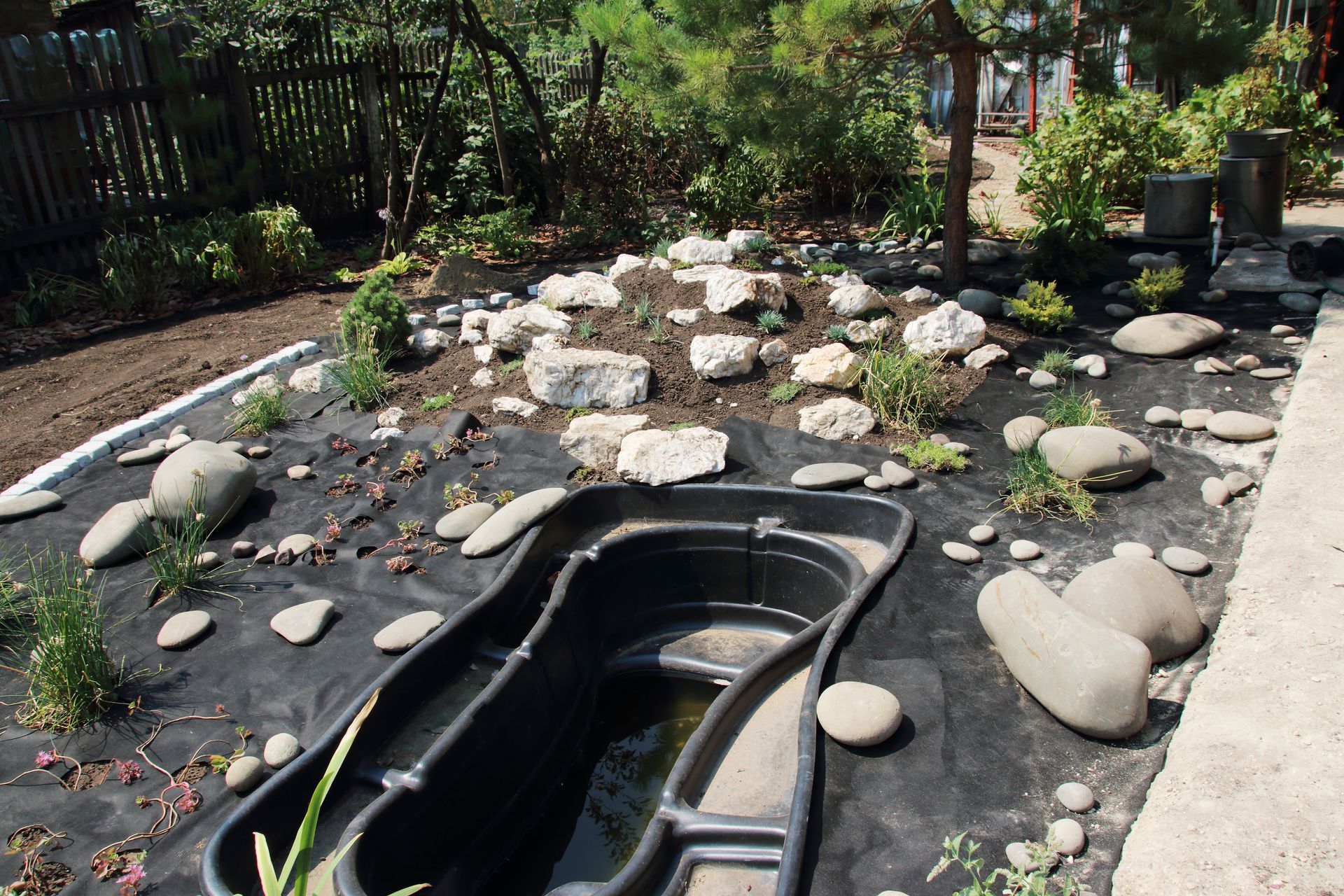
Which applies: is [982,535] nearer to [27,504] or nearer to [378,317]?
[378,317]

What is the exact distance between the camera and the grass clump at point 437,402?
15.1 ft

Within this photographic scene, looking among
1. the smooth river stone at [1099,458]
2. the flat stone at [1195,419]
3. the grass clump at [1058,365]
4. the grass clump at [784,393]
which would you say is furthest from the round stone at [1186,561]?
the grass clump at [784,393]

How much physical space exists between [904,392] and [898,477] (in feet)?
1.91

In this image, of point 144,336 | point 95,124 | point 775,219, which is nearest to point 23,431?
point 144,336

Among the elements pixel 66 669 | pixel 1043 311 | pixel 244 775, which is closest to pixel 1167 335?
pixel 1043 311

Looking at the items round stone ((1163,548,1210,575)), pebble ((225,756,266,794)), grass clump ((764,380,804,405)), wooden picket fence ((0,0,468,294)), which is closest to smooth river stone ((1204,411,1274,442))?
round stone ((1163,548,1210,575))

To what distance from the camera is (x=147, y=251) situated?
21.7 feet

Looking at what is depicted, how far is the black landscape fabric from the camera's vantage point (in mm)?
2318

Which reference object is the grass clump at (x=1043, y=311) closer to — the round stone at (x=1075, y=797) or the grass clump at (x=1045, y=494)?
the grass clump at (x=1045, y=494)

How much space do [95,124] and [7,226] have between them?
1126 millimetres

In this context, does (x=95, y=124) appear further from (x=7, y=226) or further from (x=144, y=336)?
(x=144, y=336)

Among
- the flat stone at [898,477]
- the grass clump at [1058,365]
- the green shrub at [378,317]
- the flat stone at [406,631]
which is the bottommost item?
the flat stone at [406,631]

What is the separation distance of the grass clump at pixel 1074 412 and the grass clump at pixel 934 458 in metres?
0.47

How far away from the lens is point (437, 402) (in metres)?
4.60
